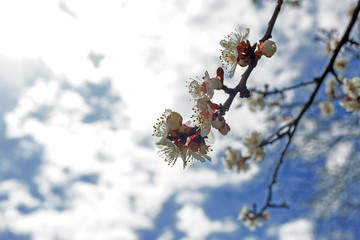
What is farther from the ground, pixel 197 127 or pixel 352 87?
pixel 352 87

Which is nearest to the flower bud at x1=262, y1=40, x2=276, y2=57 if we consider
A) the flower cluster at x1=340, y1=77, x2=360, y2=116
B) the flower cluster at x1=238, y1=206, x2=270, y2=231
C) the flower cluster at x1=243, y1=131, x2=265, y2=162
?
the flower cluster at x1=243, y1=131, x2=265, y2=162

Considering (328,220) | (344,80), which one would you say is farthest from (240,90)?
(328,220)

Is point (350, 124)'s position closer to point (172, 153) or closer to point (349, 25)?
point (349, 25)

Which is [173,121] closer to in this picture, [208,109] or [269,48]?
[208,109]

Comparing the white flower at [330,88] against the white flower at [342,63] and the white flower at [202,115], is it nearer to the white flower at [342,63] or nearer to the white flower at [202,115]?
the white flower at [342,63]

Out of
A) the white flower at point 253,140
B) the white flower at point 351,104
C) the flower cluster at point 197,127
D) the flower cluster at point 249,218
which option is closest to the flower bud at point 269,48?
the flower cluster at point 197,127

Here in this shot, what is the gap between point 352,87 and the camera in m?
2.89

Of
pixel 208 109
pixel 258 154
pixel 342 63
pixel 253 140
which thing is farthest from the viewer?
pixel 342 63

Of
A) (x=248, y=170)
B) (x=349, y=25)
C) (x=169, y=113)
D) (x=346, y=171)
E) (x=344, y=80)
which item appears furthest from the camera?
(x=346, y=171)

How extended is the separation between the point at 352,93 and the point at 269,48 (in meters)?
1.98

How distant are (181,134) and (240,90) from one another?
0.35m

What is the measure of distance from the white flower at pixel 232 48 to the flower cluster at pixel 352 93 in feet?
6.15

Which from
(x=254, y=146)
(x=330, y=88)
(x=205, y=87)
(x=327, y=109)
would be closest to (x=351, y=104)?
(x=330, y=88)

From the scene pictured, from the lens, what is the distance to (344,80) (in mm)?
2896
